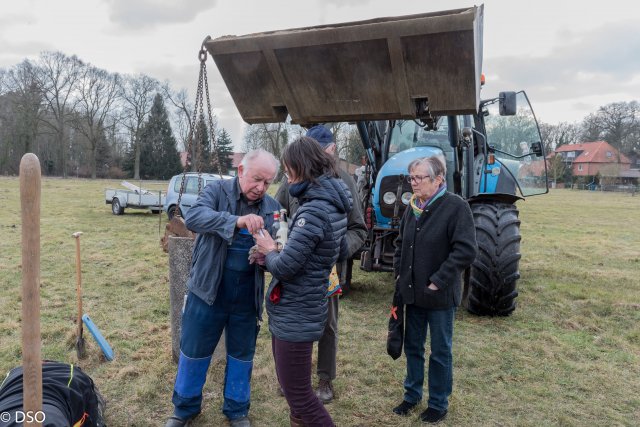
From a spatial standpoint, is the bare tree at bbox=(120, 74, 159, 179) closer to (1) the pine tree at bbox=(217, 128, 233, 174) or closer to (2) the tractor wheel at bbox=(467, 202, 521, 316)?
(1) the pine tree at bbox=(217, 128, 233, 174)

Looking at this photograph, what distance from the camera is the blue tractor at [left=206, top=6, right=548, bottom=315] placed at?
3.00 metres

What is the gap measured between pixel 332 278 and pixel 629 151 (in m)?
68.2

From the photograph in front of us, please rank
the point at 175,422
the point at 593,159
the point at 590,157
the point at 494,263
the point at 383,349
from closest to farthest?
the point at 175,422 → the point at 383,349 → the point at 494,263 → the point at 593,159 → the point at 590,157

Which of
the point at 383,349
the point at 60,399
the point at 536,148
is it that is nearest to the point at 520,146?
the point at 536,148

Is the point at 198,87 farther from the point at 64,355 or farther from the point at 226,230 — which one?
the point at 64,355

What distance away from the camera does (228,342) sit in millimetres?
3168

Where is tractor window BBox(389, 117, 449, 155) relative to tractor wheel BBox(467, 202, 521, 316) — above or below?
above

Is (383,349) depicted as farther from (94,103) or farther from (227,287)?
(94,103)

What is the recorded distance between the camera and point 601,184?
51.6 meters

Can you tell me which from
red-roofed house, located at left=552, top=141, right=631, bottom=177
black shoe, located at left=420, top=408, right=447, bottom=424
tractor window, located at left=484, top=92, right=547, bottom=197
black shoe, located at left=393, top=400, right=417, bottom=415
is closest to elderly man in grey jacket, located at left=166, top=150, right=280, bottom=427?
black shoe, located at left=393, top=400, right=417, bottom=415

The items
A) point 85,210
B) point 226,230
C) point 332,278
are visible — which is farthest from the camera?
point 85,210

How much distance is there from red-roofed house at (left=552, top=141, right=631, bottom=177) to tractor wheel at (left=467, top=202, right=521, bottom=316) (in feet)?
196

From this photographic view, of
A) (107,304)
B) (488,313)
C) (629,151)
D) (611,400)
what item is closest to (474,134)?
(488,313)

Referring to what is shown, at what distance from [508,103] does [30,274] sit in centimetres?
472
